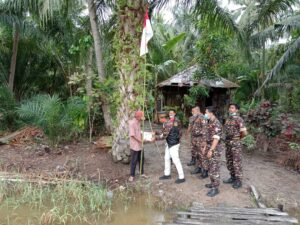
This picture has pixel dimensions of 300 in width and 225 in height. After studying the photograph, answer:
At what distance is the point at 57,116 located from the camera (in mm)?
10008

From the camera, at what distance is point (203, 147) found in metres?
7.43

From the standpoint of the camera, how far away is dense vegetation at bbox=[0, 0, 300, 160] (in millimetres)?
8461

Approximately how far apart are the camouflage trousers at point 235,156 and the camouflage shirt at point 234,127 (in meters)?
0.13

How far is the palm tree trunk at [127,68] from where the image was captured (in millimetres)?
8328

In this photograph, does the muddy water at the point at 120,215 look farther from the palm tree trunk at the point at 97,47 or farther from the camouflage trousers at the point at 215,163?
the palm tree trunk at the point at 97,47

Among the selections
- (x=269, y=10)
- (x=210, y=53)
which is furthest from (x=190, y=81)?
(x=269, y=10)

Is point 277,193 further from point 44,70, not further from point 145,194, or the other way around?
point 44,70

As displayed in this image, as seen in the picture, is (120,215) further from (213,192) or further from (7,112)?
(7,112)

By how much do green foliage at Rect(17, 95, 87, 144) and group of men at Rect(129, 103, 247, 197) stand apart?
3.20 meters

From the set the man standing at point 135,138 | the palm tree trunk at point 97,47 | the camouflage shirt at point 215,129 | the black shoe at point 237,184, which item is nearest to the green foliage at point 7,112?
the palm tree trunk at point 97,47

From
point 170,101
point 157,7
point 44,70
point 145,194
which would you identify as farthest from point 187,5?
point 44,70

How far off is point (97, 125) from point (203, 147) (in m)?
4.85

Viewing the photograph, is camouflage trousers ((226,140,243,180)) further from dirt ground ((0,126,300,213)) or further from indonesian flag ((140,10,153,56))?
indonesian flag ((140,10,153,56))

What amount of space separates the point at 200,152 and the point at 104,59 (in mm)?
6928
